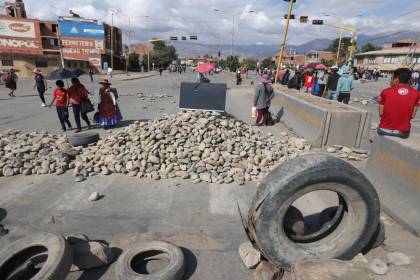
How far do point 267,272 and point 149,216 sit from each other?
200 cm

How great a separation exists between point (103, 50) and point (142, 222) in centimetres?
5645

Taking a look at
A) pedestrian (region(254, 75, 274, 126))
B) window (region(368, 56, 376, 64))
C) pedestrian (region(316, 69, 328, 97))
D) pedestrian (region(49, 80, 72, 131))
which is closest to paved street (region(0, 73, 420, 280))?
pedestrian (region(49, 80, 72, 131))

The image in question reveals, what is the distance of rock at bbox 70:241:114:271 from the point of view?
10.1 feet

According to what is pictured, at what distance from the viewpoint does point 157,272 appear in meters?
2.89

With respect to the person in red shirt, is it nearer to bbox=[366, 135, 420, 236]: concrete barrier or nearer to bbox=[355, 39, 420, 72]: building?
bbox=[366, 135, 420, 236]: concrete barrier

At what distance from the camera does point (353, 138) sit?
24.4 feet

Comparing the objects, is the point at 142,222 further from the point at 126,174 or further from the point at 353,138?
the point at 353,138

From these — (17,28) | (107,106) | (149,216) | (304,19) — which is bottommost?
(149,216)

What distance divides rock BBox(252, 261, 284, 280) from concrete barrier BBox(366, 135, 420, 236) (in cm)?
203

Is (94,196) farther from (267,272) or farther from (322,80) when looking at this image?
(322,80)

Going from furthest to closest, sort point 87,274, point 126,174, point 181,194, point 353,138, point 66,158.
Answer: point 353,138, point 66,158, point 126,174, point 181,194, point 87,274

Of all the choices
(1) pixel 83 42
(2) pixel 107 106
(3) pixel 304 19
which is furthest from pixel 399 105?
(1) pixel 83 42

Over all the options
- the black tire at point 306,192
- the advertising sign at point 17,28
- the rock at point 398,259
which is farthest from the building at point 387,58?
the advertising sign at point 17,28

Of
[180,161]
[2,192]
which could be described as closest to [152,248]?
[180,161]
